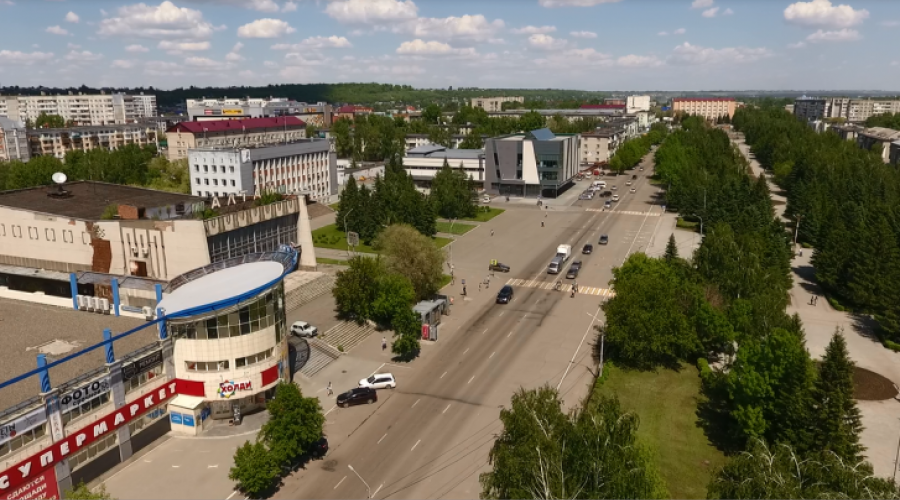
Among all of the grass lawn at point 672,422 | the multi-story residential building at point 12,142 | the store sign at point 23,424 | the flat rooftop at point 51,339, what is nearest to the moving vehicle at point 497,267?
the grass lawn at point 672,422

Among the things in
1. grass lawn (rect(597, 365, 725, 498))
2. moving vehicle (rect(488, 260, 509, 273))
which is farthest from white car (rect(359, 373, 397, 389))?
moving vehicle (rect(488, 260, 509, 273))

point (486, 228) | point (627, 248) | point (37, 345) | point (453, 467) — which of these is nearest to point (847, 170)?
point (627, 248)

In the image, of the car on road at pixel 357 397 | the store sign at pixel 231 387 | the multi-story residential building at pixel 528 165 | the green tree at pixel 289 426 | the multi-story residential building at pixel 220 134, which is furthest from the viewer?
the multi-story residential building at pixel 220 134

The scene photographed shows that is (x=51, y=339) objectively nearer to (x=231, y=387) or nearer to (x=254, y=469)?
(x=231, y=387)

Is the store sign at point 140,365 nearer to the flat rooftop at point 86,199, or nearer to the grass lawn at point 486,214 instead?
the flat rooftop at point 86,199

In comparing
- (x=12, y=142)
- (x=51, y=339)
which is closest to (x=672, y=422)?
(x=51, y=339)

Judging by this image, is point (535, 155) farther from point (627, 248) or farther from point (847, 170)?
point (847, 170)
